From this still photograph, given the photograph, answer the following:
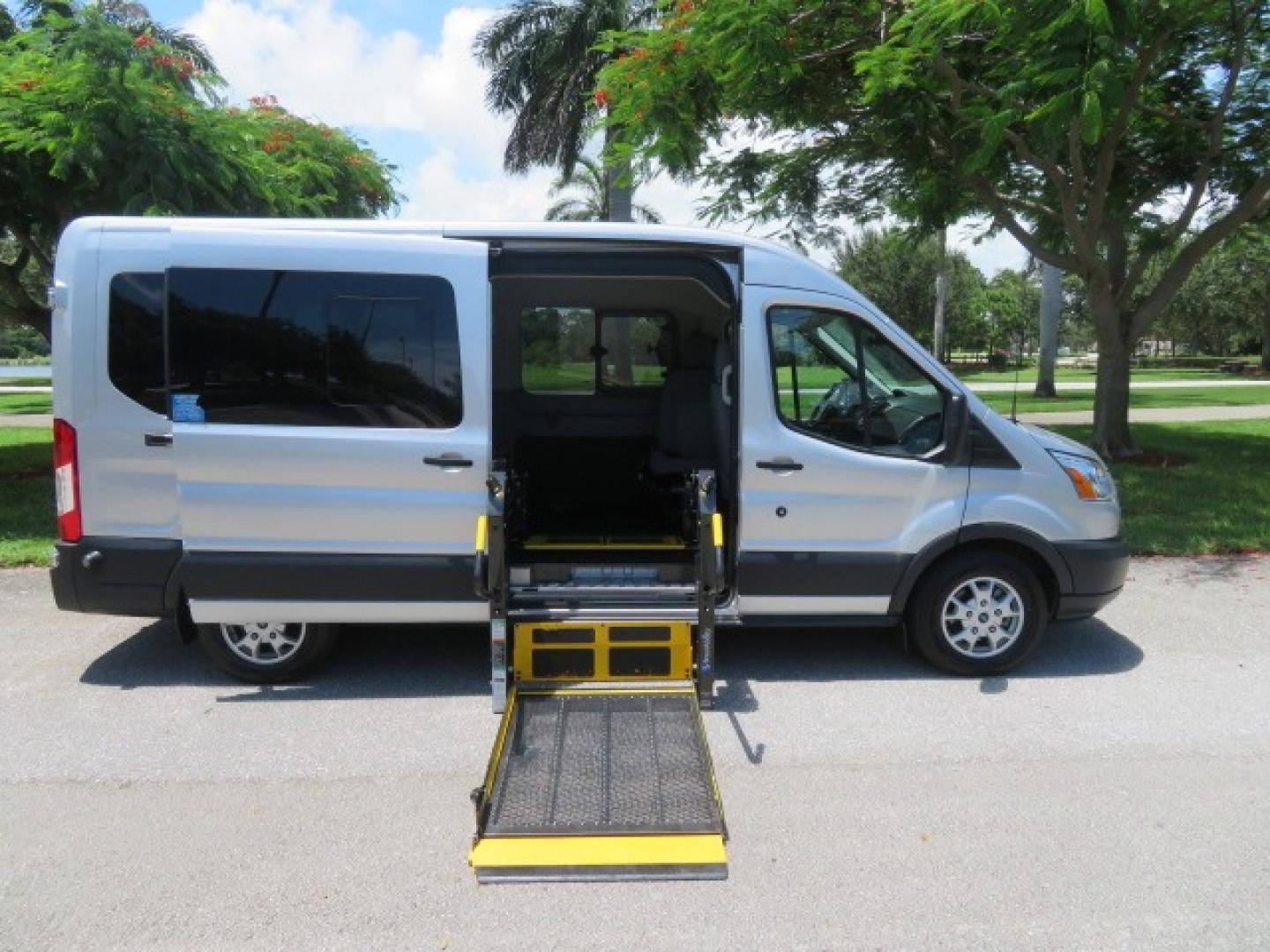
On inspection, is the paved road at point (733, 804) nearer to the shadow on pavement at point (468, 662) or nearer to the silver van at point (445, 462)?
the shadow on pavement at point (468, 662)

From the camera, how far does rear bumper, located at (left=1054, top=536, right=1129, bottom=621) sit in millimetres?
5117

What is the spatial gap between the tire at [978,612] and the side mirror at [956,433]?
54cm

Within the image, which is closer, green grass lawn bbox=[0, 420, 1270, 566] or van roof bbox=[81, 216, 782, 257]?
van roof bbox=[81, 216, 782, 257]

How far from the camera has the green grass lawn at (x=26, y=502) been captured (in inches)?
305

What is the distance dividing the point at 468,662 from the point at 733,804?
6.94ft

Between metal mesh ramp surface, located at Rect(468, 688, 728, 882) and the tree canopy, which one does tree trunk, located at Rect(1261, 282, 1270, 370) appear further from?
metal mesh ramp surface, located at Rect(468, 688, 728, 882)

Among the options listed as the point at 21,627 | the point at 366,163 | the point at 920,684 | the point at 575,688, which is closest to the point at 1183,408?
the point at 366,163

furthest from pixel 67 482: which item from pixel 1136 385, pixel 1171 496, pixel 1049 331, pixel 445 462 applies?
pixel 1136 385

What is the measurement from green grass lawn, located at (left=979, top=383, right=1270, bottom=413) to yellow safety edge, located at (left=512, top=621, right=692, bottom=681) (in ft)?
56.0

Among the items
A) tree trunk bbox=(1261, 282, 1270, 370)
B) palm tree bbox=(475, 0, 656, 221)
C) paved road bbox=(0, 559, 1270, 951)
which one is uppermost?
palm tree bbox=(475, 0, 656, 221)

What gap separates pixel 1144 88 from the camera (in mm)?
11242

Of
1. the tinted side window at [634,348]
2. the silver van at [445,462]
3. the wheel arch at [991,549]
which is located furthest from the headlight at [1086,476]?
the tinted side window at [634,348]

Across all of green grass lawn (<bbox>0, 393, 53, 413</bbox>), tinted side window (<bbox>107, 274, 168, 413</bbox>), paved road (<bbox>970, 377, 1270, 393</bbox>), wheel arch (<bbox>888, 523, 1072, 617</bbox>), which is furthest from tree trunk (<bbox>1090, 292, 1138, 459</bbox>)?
green grass lawn (<bbox>0, 393, 53, 413</bbox>)

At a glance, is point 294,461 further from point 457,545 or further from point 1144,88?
point 1144,88
